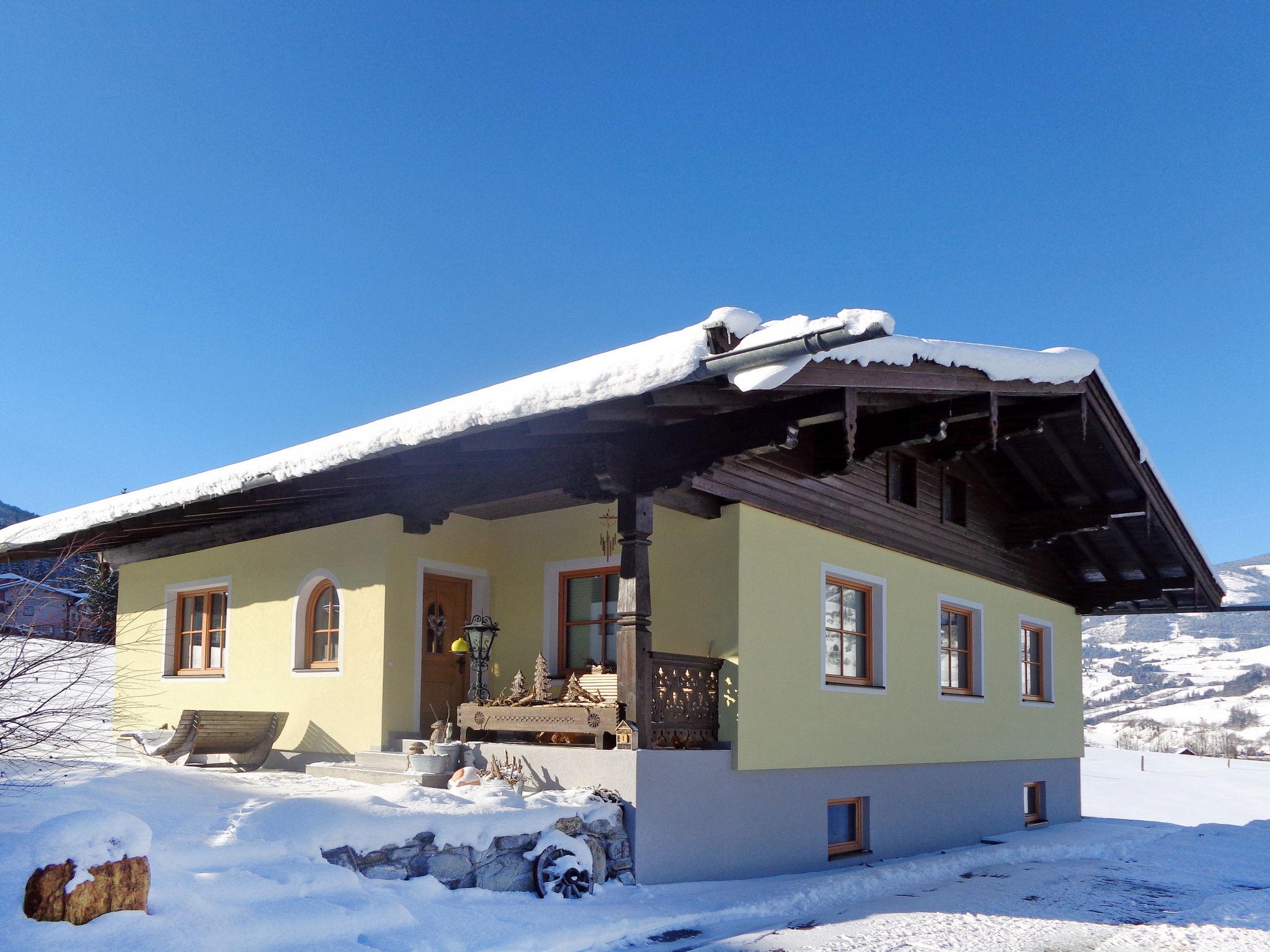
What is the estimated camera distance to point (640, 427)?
7.87 m

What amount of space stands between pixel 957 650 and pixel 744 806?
4.85 meters

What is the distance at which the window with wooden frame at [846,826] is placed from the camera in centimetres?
1004

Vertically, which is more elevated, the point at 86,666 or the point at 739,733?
the point at 86,666

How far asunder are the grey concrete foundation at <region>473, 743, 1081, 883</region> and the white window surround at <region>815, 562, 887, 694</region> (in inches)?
30.0

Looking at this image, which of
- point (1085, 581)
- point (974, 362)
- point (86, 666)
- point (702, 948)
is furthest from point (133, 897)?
point (1085, 581)

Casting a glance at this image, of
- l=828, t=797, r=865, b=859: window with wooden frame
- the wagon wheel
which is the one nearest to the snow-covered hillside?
l=828, t=797, r=865, b=859: window with wooden frame

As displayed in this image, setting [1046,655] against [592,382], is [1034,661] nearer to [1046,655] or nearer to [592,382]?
[1046,655]

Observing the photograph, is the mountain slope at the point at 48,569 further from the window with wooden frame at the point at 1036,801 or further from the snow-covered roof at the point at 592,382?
the window with wooden frame at the point at 1036,801

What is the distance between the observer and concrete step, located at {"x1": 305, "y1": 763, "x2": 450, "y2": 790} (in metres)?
8.36

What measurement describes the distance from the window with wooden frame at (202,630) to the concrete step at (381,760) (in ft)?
10.2

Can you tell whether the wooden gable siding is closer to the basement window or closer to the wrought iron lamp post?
the basement window

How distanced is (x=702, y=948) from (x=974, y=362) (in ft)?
15.9

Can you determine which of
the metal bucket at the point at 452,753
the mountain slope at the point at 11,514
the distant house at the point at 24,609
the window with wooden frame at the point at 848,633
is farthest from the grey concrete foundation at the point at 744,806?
the mountain slope at the point at 11,514

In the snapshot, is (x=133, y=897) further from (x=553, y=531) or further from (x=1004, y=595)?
(x=1004, y=595)
